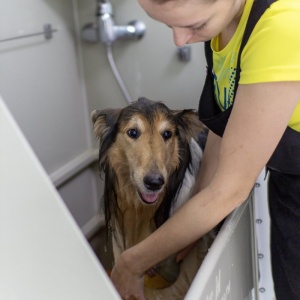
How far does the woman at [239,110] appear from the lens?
0.82 m

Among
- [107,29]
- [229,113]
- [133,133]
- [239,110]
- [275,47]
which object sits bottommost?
[107,29]

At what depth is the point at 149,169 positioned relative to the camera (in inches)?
55.1

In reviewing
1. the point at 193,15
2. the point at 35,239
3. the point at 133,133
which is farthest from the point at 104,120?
the point at 35,239

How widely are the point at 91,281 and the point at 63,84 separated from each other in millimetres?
1649

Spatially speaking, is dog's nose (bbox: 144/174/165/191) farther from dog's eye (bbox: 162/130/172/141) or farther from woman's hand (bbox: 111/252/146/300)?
woman's hand (bbox: 111/252/146/300)

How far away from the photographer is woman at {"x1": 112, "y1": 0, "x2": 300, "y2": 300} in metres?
0.82

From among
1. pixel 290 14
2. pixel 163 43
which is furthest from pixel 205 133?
pixel 290 14

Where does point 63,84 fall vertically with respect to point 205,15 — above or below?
below

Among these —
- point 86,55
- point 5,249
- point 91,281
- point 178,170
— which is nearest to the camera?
→ point 5,249

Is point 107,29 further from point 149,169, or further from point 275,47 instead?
point 275,47

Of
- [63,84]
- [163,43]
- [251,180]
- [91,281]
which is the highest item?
[91,281]

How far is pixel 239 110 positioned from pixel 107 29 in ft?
4.43

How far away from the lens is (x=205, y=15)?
0.82m

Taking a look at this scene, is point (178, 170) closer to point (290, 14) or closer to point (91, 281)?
point (290, 14)
